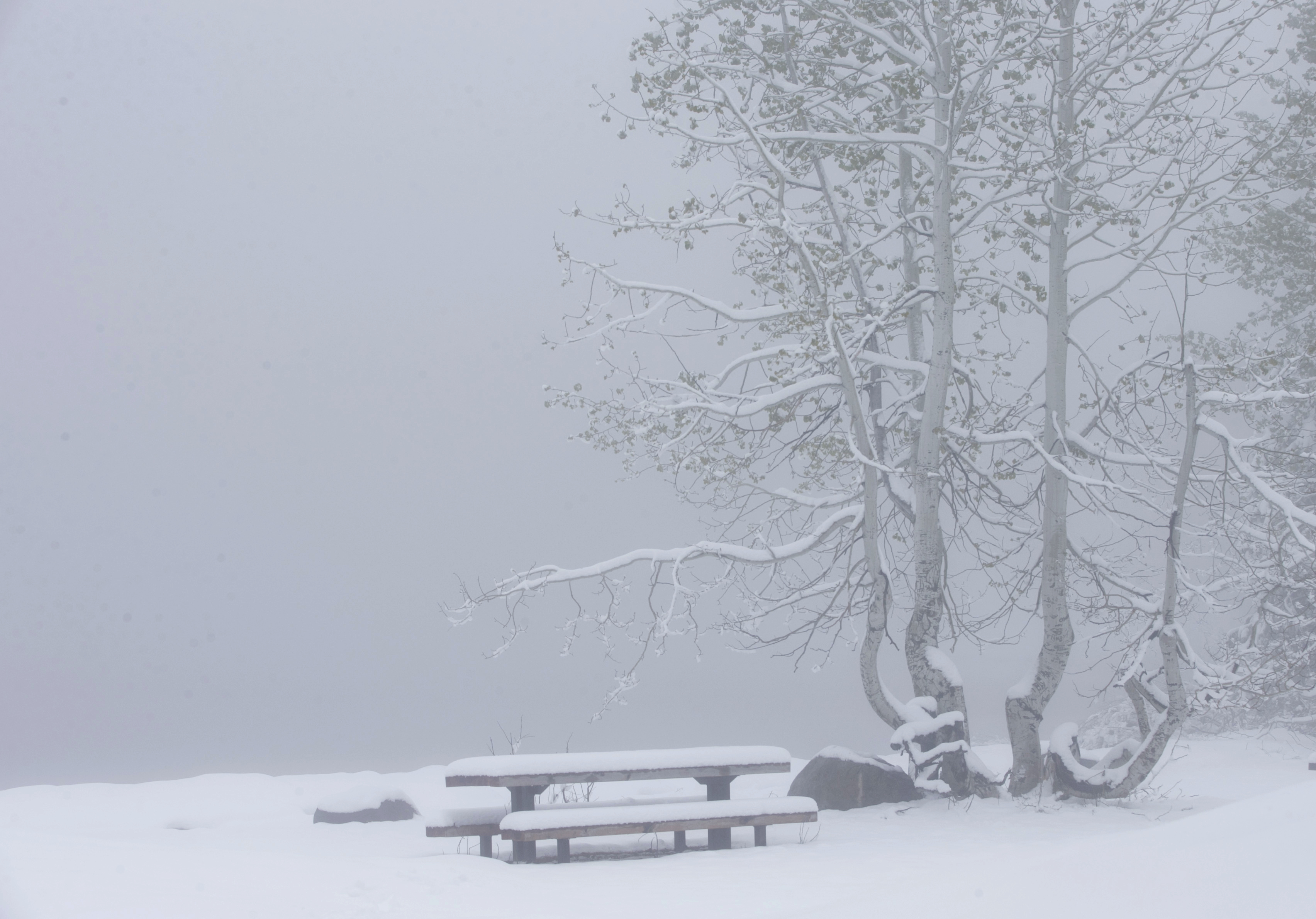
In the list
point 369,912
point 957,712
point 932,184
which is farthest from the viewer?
point 932,184

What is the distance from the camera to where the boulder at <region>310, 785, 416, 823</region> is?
1025 cm

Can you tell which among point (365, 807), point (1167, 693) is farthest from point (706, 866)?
point (1167, 693)

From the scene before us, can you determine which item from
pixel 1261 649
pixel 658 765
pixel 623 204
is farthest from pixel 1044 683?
pixel 623 204

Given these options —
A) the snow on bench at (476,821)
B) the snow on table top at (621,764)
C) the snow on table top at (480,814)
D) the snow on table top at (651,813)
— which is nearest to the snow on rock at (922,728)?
the snow on table top at (621,764)

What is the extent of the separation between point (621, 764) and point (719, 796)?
1.26 metres

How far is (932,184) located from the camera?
12.3 m

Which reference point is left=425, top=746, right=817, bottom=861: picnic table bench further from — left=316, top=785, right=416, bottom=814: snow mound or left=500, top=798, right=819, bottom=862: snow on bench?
left=316, top=785, right=416, bottom=814: snow mound

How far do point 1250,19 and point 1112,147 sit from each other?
76.0 inches

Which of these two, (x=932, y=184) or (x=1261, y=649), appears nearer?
(x=1261, y=649)

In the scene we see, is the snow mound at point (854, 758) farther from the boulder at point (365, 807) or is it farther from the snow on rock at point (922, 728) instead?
the boulder at point (365, 807)

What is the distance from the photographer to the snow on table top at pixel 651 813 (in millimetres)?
7039

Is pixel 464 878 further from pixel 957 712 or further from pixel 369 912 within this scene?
pixel 957 712

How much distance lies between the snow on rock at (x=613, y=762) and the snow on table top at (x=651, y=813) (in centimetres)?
29

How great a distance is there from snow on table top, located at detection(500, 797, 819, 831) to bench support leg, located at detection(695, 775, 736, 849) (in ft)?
0.77
